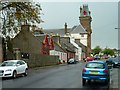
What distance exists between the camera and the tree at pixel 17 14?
35062 mm

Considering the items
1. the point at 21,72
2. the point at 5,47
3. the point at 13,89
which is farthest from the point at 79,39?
the point at 13,89

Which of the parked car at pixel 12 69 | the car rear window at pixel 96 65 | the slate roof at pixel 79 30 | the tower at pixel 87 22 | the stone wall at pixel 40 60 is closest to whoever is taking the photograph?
the car rear window at pixel 96 65

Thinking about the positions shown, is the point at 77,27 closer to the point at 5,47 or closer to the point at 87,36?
the point at 87,36

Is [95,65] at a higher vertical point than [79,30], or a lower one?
lower

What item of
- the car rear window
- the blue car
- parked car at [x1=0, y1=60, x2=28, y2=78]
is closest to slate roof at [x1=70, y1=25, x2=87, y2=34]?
parked car at [x1=0, y1=60, x2=28, y2=78]

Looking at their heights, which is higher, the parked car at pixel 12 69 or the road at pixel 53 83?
the parked car at pixel 12 69

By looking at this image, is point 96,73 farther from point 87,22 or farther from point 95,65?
point 87,22

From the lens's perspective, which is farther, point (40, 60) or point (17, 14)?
point (40, 60)

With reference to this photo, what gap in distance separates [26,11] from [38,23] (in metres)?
2.23

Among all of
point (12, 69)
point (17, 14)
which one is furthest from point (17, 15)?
point (12, 69)

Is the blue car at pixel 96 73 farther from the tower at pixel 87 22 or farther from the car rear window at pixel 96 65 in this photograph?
the tower at pixel 87 22

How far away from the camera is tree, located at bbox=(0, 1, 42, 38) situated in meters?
35.1

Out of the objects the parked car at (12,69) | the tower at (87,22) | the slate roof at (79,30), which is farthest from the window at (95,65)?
the tower at (87,22)

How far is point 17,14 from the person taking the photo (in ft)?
113
